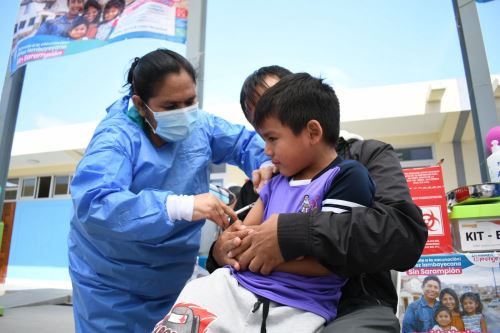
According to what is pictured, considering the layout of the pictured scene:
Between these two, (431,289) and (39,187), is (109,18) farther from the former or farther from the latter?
(39,187)

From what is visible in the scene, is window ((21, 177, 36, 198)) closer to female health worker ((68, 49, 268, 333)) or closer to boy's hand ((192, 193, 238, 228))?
female health worker ((68, 49, 268, 333))

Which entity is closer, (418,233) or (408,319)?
(418,233)

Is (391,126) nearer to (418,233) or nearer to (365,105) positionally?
(365,105)

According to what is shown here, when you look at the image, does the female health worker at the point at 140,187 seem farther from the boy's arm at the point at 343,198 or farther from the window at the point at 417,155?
the window at the point at 417,155

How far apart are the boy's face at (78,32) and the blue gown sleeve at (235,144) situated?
1.92 m

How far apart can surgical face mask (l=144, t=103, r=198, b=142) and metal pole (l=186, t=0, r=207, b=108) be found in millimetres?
936

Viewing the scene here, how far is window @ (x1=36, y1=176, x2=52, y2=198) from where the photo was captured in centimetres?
932

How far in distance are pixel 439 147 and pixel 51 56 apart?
21.1ft

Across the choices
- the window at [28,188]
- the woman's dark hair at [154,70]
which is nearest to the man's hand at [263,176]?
the woman's dark hair at [154,70]

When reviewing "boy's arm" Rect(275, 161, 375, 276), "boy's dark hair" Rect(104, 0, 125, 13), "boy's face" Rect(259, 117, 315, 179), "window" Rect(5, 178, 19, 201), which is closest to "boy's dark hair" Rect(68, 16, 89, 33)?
"boy's dark hair" Rect(104, 0, 125, 13)

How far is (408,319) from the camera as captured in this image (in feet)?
4.07

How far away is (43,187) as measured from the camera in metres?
9.49

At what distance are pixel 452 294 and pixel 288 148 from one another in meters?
0.83

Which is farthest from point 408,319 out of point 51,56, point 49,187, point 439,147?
point 49,187
